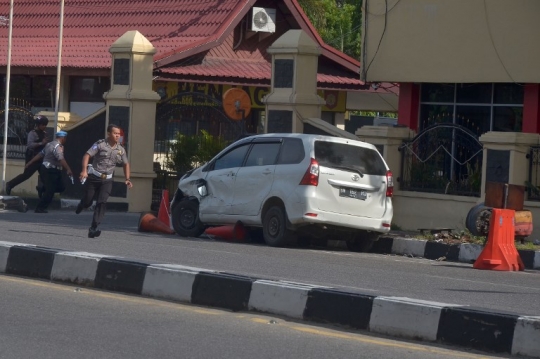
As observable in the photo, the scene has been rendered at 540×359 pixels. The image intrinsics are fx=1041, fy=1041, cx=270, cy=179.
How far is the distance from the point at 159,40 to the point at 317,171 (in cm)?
1480

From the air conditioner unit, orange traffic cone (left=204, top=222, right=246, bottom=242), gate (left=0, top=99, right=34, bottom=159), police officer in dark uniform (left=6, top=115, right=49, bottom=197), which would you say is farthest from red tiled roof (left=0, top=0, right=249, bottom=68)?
orange traffic cone (left=204, top=222, right=246, bottom=242)

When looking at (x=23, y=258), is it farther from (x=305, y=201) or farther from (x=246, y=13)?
(x=246, y=13)

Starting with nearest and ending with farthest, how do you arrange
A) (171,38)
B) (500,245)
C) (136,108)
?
1. (500,245)
2. (136,108)
3. (171,38)

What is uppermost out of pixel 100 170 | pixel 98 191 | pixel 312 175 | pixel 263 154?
pixel 263 154

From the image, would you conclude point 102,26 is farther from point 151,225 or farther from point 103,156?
point 103,156

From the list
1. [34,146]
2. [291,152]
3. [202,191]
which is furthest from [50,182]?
[291,152]

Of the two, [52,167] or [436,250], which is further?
[52,167]

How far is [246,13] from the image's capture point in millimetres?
29312

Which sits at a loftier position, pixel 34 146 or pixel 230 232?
pixel 34 146

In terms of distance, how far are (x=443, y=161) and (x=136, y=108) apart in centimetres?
685

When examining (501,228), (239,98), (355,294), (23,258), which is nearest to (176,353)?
(355,294)

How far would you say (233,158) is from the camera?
52.9ft

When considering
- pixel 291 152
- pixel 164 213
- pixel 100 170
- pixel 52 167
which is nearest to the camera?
pixel 100 170

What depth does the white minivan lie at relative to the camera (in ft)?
48.3
